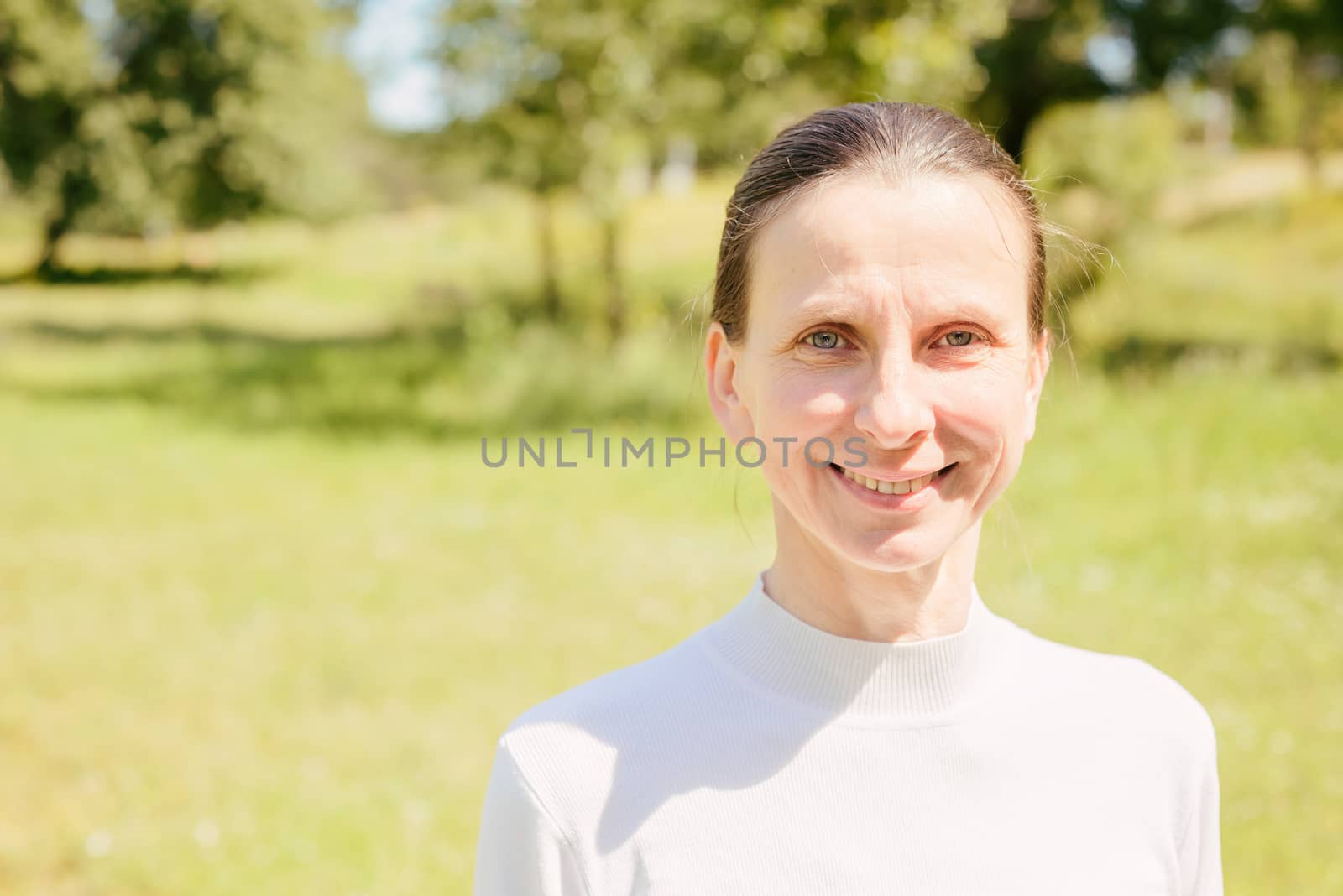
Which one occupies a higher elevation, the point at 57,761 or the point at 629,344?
the point at 629,344

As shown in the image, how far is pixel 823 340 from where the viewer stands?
145 cm

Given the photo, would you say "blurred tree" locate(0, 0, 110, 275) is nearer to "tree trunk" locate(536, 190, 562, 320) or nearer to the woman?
"tree trunk" locate(536, 190, 562, 320)

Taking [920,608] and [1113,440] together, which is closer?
[920,608]

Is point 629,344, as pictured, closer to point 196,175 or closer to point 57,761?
point 57,761

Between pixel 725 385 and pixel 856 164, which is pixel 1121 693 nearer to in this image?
pixel 725 385

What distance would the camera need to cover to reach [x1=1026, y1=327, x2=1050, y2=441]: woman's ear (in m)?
1.65

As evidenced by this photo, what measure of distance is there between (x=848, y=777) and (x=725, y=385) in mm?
577

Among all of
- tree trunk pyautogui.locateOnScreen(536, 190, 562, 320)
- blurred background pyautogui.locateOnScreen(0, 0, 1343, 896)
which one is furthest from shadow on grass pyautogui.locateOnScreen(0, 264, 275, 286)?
tree trunk pyautogui.locateOnScreen(536, 190, 562, 320)

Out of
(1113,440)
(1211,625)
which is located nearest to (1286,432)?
(1113,440)

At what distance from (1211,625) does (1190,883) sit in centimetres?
569

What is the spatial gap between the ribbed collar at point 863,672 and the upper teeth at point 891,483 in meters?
0.24

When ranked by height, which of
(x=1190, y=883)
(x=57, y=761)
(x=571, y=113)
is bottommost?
(x=57, y=761)

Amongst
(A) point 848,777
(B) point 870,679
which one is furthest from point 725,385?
(A) point 848,777

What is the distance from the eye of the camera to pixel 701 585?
302 inches
